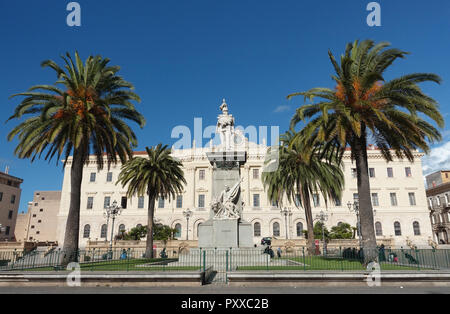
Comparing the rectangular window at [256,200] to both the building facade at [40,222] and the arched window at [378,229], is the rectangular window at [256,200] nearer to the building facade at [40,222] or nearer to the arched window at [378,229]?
the arched window at [378,229]

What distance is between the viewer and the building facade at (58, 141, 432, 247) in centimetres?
4866

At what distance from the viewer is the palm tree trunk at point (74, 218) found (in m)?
15.0

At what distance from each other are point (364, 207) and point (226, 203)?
6702 millimetres

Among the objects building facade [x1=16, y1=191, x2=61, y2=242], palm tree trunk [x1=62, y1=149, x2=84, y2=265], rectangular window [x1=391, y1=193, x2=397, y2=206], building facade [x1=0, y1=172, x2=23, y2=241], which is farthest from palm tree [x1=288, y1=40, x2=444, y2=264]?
building facade [x1=16, y1=191, x2=61, y2=242]

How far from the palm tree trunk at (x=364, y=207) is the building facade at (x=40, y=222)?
67.4m

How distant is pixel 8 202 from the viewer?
54938mm

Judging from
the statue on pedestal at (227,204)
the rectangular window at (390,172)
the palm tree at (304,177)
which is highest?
the rectangular window at (390,172)

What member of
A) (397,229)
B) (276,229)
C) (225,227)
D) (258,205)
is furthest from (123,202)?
(397,229)

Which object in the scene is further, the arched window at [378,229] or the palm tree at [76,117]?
the arched window at [378,229]

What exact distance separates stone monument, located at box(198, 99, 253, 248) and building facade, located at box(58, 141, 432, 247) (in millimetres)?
30600

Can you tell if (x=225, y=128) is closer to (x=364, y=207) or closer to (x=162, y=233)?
(x=364, y=207)

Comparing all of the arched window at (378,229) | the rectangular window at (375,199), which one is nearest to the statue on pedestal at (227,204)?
the arched window at (378,229)
